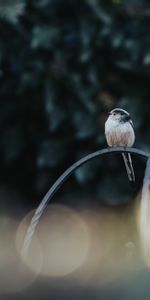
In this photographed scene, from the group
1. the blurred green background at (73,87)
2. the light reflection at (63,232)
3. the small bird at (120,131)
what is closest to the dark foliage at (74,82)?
the blurred green background at (73,87)

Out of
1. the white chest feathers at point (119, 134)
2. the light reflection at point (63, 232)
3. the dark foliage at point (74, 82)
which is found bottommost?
the white chest feathers at point (119, 134)

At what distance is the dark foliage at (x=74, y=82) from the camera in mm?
5148

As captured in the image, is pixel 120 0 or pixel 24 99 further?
pixel 24 99

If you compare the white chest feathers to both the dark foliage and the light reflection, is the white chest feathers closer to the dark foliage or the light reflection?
the dark foliage

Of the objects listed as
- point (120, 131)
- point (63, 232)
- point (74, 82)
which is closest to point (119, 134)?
point (120, 131)

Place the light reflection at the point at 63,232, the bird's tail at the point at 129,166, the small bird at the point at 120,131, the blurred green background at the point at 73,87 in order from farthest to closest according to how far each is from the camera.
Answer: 1. the light reflection at the point at 63,232
2. the blurred green background at the point at 73,87
3. the small bird at the point at 120,131
4. the bird's tail at the point at 129,166

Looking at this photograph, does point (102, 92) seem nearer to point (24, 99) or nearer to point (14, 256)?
point (24, 99)

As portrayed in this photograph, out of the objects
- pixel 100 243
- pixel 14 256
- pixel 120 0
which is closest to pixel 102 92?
pixel 120 0

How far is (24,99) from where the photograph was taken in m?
5.48

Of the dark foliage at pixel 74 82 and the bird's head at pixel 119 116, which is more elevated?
the dark foliage at pixel 74 82

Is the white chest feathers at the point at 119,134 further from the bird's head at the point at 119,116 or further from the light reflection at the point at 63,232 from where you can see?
the light reflection at the point at 63,232

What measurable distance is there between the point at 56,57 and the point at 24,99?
415 mm

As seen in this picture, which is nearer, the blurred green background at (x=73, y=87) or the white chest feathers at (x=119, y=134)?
the white chest feathers at (x=119, y=134)

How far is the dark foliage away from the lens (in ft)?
16.9
